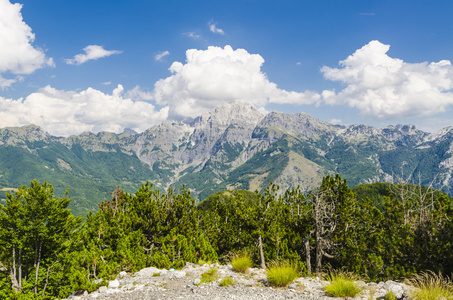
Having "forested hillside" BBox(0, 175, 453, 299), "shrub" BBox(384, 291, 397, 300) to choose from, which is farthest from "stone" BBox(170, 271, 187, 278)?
"shrub" BBox(384, 291, 397, 300)

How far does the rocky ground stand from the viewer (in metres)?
11.0

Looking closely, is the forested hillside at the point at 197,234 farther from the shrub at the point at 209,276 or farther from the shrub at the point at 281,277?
the shrub at the point at 281,277

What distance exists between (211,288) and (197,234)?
938 cm

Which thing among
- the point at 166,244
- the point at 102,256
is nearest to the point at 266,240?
the point at 166,244

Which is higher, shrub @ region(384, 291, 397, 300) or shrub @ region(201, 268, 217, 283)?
shrub @ region(384, 291, 397, 300)

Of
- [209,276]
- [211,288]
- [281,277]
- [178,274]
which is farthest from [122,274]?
[281,277]

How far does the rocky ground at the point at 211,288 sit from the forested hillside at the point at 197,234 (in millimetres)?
1874

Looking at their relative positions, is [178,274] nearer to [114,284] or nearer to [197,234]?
[114,284]

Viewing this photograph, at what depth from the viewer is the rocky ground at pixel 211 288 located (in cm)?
1100

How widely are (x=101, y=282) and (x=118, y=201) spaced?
41.3ft

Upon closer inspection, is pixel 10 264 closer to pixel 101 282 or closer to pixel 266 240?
pixel 101 282

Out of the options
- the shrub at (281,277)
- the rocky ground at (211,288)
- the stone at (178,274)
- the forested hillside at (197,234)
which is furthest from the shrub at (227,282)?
the forested hillside at (197,234)

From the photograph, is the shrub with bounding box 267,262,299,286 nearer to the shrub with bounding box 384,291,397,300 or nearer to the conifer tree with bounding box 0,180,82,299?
the shrub with bounding box 384,291,397,300

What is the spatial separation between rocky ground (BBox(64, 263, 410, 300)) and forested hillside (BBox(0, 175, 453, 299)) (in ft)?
6.15
